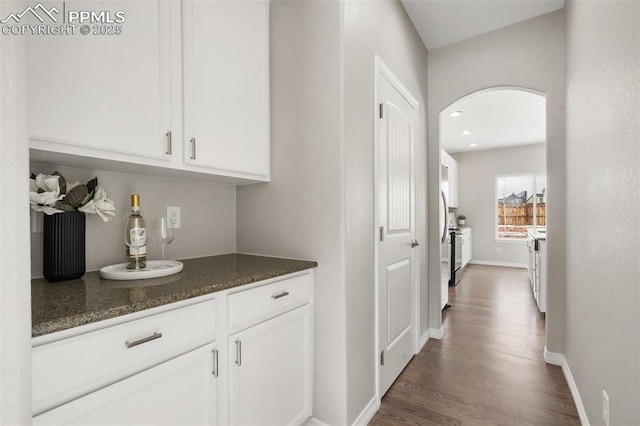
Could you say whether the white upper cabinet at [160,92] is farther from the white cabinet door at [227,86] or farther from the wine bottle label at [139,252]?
the wine bottle label at [139,252]

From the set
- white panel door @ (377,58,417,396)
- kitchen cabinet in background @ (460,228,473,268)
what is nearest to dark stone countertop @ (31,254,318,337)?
white panel door @ (377,58,417,396)

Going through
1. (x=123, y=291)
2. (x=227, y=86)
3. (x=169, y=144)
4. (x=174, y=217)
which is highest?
(x=227, y=86)

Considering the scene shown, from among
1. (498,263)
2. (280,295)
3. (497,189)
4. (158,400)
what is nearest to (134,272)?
(158,400)

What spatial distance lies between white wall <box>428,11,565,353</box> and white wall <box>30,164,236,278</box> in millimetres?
2034

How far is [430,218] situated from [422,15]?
5.86 feet

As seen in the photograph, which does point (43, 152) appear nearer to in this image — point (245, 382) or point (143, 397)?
point (143, 397)

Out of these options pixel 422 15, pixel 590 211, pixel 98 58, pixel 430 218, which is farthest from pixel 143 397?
pixel 422 15

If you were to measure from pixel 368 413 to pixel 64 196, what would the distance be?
6.14 ft

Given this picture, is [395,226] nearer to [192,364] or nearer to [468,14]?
[192,364]

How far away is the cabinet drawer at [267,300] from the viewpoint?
124cm

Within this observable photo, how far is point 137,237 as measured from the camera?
134cm

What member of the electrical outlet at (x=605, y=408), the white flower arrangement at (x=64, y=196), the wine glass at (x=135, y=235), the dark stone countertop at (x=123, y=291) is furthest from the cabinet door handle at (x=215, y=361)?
the electrical outlet at (x=605, y=408)

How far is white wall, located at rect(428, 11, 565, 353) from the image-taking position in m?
2.43

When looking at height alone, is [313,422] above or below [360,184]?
below
